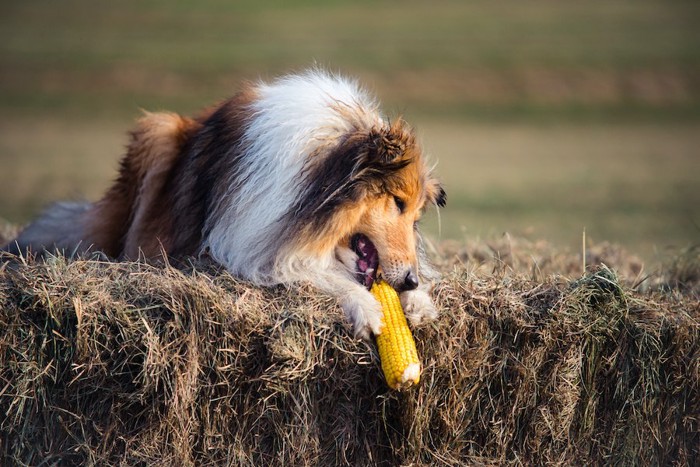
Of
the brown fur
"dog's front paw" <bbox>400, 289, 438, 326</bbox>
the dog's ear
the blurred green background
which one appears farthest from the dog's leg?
the blurred green background

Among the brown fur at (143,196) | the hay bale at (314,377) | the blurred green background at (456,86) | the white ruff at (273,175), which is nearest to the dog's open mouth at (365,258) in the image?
the white ruff at (273,175)

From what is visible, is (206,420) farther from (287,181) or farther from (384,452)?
(287,181)

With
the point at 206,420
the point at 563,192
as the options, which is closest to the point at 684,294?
→ the point at 206,420

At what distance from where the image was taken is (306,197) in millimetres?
4867

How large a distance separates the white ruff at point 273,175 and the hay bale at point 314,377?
35 cm

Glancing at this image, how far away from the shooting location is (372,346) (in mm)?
4211

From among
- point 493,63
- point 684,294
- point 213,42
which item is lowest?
point 213,42

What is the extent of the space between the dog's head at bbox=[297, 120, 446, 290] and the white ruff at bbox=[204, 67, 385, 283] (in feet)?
0.43

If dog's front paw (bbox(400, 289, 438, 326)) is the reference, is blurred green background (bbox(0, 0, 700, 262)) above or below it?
below

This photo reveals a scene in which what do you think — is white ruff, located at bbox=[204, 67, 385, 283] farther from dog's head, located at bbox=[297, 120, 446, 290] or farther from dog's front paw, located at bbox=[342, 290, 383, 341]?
dog's front paw, located at bbox=[342, 290, 383, 341]

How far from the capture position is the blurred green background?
15.7 meters

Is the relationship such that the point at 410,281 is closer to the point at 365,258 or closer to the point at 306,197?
A: the point at 365,258

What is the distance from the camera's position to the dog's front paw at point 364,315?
4.22 m

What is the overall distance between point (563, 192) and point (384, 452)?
13.1 metres
